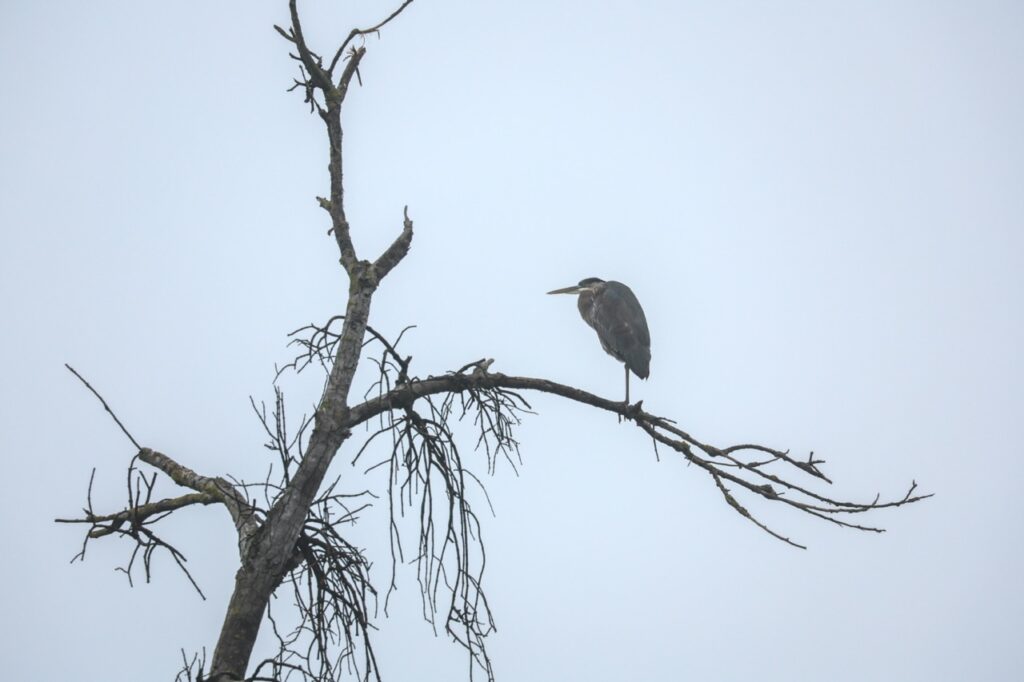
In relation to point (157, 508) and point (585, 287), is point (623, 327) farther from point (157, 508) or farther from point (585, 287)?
point (157, 508)

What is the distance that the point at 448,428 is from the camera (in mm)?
3072

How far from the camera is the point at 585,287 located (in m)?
9.26

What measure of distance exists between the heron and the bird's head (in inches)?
3.1

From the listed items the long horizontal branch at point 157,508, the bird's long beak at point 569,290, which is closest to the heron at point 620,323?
the bird's long beak at point 569,290

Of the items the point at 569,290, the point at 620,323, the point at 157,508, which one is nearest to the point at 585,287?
the point at 569,290

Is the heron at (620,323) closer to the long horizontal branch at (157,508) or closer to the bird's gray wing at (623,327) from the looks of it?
the bird's gray wing at (623,327)

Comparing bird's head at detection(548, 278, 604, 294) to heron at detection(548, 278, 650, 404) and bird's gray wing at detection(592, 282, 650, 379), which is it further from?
bird's gray wing at detection(592, 282, 650, 379)

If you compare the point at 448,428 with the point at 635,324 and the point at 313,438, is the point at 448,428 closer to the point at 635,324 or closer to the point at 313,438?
the point at 313,438

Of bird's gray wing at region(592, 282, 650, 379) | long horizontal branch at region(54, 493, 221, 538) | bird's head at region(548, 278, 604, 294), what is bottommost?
long horizontal branch at region(54, 493, 221, 538)

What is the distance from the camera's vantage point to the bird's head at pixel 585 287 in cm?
848

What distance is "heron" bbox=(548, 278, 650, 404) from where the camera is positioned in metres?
6.86

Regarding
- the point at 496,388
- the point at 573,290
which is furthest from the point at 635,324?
the point at 496,388

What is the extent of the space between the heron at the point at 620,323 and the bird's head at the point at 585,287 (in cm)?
8

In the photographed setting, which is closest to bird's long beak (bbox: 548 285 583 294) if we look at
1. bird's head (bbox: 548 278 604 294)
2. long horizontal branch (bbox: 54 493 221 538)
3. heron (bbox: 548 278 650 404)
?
bird's head (bbox: 548 278 604 294)
